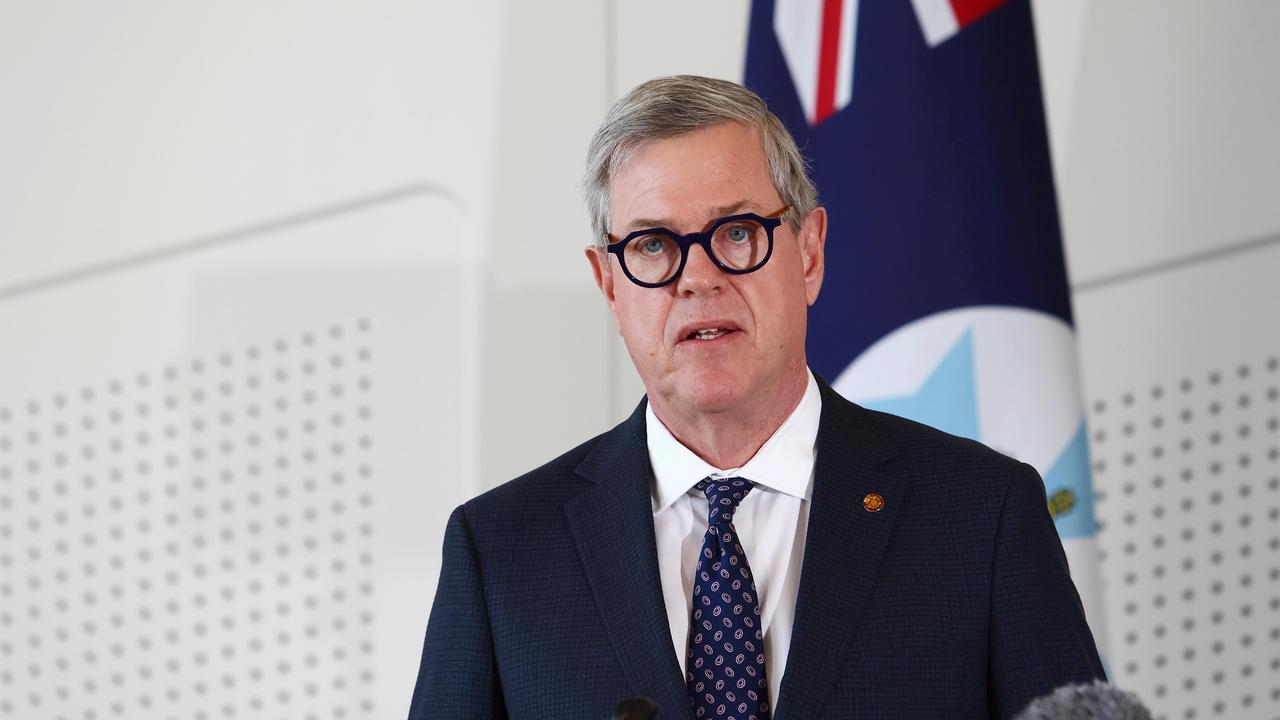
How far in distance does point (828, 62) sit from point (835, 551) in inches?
57.0

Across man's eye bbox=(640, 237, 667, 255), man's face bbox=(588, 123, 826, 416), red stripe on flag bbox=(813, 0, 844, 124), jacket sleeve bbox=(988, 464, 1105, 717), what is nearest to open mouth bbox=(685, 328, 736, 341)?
man's face bbox=(588, 123, 826, 416)

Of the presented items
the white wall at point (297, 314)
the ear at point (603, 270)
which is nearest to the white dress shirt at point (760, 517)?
the ear at point (603, 270)

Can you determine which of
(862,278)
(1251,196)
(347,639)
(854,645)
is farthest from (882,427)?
(347,639)

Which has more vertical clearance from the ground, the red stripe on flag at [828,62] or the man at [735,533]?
the red stripe on flag at [828,62]

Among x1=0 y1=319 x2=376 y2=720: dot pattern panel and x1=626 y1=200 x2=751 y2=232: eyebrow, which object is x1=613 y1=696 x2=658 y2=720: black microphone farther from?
x1=0 y1=319 x2=376 y2=720: dot pattern panel

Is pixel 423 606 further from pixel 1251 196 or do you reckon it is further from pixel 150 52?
pixel 1251 196

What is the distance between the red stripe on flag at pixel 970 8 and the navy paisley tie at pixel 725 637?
1474 mm

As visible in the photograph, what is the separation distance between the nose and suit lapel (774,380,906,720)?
27 centimetres

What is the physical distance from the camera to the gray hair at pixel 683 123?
1777 mm

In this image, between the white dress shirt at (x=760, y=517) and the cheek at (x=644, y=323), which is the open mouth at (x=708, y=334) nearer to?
the cheek at (x=644, y=323)

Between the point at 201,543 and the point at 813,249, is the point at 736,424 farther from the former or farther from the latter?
the point at 201,543

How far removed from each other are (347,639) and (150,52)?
1.59 meters

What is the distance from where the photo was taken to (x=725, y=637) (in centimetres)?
166

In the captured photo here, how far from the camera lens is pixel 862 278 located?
2.74 m
